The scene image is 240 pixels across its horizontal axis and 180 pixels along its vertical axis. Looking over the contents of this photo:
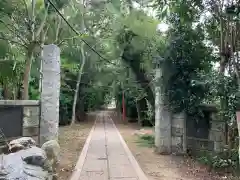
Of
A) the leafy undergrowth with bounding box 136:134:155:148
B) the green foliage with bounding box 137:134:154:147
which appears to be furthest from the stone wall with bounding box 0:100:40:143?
the green foliage with bounding box 137:134:154:147

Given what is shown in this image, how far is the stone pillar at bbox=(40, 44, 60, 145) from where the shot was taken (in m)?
7.64

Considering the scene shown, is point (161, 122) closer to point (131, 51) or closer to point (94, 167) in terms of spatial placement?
point (94, 167)

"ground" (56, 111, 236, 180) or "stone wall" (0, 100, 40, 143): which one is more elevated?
"stone wall" (0, 100, 40, 143)

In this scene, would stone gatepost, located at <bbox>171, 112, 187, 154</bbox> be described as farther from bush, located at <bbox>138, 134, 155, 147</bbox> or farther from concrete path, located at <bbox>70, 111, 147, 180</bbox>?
bush, located at <bbox>138, 134, 155, 147</bbox>

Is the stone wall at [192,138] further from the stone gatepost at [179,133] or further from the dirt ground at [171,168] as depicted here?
the dirt ground at [171,168]

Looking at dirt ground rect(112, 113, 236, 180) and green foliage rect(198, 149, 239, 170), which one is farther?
green foliage rect(198, 149, 239, 170)

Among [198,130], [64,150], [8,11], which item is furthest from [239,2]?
[64,150]

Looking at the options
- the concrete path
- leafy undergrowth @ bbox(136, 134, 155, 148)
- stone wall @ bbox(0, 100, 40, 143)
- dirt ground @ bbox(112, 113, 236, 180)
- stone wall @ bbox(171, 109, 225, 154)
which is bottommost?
dirt ground @ bbox(112, 113, 236, 180)

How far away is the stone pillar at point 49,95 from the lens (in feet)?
25.1

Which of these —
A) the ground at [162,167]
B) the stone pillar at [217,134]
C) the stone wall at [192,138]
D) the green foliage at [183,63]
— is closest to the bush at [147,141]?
the ground at [162,167]

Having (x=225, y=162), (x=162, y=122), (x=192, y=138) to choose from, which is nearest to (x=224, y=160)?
(x=225, y=162)

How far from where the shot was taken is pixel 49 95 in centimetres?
768

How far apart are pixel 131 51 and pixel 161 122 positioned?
9615 millimetres

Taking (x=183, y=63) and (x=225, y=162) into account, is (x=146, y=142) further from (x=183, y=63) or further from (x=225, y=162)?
(x=225, y=162)
